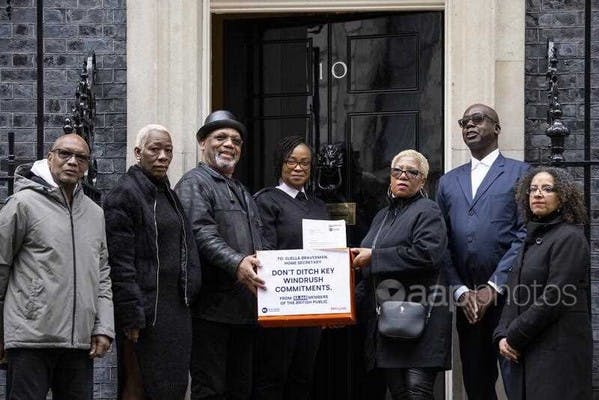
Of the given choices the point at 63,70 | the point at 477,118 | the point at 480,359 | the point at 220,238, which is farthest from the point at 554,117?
the point at 63,70

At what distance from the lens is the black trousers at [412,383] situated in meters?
7.82

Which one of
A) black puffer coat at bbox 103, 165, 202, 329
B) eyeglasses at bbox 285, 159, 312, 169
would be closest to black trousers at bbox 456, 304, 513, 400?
eyeglasses at bbox 285, 159, 312, 169

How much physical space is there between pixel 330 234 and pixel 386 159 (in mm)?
1810

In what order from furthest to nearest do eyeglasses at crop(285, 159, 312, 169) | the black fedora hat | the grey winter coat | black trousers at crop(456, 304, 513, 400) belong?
eyeglasses at crop(285, 159, 312, 169)
the black fedora hat
black trousers at crop(456, 304, 513, 400)
the grey winter coat

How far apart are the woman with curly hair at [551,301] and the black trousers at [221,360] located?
1.43 m

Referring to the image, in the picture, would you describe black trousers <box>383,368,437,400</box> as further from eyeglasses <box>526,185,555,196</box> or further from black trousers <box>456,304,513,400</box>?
eyeglasses <box>526,185,555,196</box>

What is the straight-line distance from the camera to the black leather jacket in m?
7.74

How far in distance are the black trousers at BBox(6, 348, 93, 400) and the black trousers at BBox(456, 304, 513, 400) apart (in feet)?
6.97

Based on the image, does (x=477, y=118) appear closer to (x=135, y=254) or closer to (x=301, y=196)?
(x=301, y=196)

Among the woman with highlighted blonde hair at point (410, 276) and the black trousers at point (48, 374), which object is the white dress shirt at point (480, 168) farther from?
the black trousers at point (48, 374)

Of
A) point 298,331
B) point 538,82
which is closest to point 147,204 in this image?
point 298,331

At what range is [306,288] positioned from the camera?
7.78 meters

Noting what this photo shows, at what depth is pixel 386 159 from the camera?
9.54 meters

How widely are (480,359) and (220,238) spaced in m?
1.60
